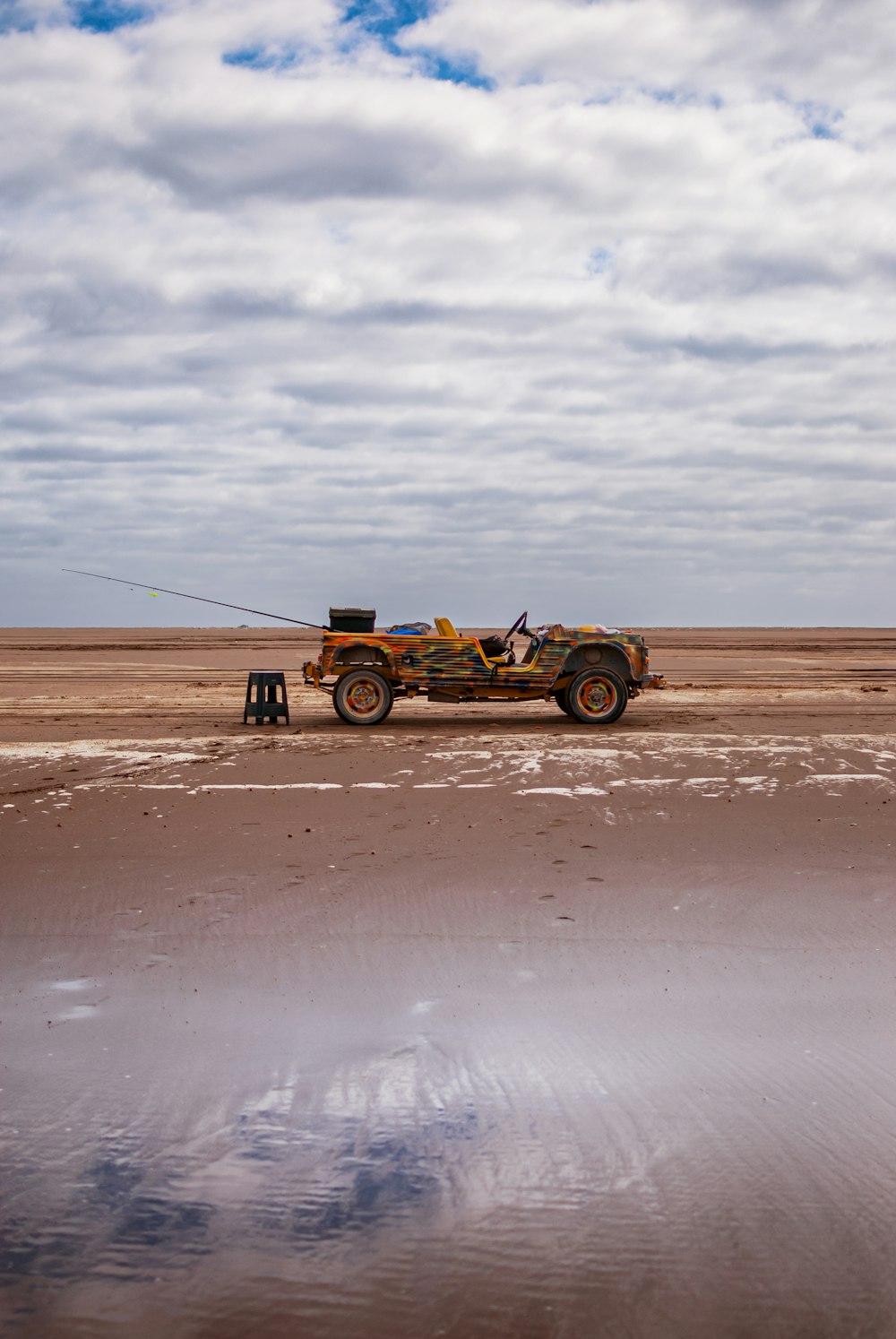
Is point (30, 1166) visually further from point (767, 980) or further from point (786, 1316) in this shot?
point (767, 980)

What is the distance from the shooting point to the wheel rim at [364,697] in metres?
16.2

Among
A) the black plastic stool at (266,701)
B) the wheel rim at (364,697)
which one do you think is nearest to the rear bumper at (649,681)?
the wheel rim at (364,697)

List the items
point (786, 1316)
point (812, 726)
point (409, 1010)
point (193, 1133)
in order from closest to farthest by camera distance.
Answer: point (786, 1316), point (193, 1133), point (409, 1010), point (812, 726)

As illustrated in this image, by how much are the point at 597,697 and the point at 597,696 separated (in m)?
0.01

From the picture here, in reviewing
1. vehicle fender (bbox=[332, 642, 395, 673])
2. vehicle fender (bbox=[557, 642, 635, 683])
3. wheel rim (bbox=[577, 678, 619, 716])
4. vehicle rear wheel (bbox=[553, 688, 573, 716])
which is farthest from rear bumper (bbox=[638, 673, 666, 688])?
vehicle fender (bbox=[332, 642, 395, 673])

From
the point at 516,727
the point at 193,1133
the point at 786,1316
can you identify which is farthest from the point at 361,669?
the point at 786,1316

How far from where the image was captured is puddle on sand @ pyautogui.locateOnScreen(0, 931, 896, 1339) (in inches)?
111

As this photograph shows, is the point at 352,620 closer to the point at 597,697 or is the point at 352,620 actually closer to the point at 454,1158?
the point at 597,697

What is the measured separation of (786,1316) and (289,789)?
8.02 m

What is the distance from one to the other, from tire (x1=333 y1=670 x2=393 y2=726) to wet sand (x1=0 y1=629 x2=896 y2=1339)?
18.8ft

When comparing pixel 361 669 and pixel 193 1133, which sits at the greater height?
pixel 361 669

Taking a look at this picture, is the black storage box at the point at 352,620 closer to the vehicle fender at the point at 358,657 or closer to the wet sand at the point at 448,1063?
the vehicle fender at the point at 358,657

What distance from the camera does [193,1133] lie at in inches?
146

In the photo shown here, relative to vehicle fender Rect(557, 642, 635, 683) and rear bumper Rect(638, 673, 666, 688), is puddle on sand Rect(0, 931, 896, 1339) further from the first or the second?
rear bumper Rect(638, 673, 666, 688)
